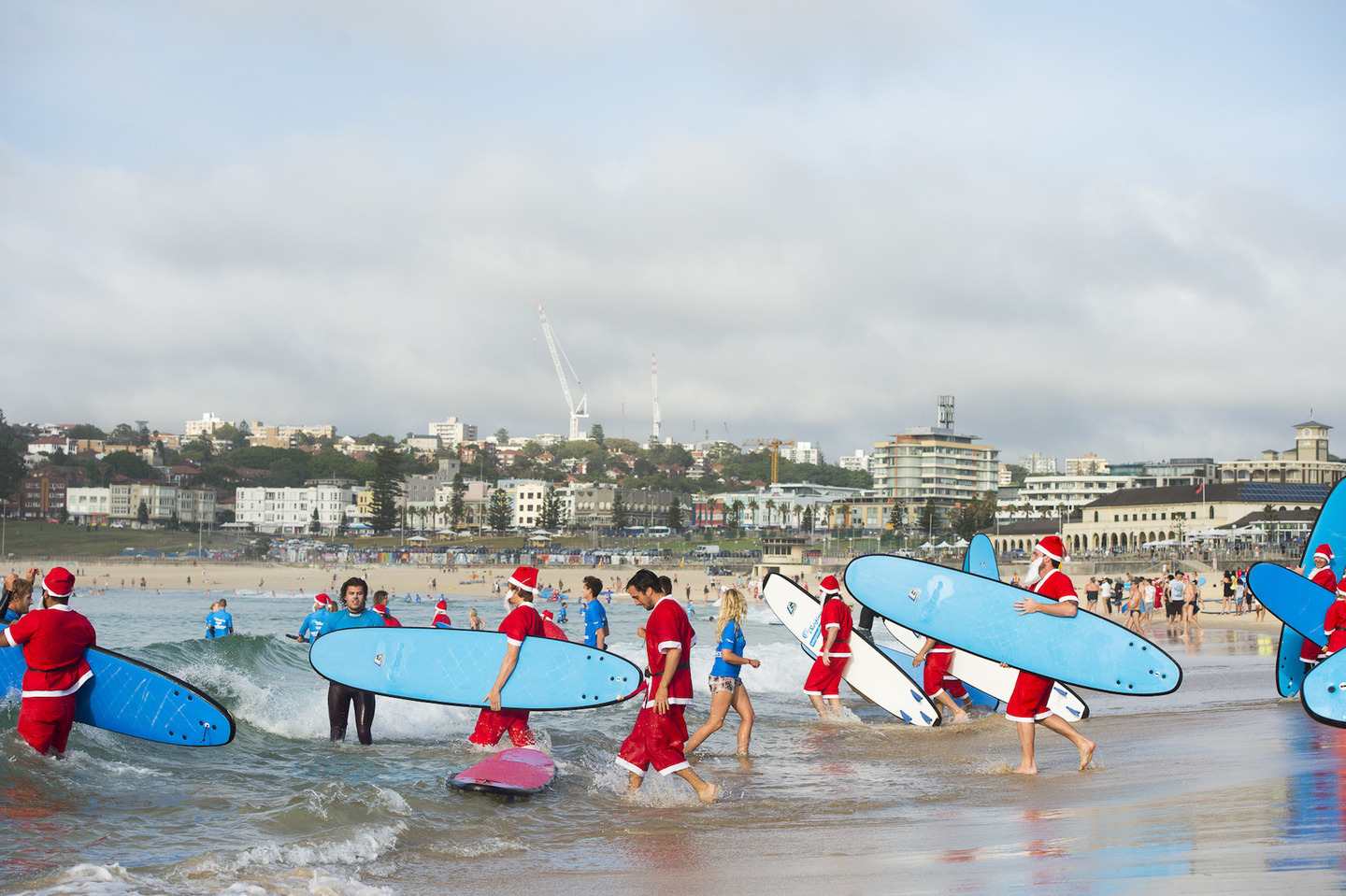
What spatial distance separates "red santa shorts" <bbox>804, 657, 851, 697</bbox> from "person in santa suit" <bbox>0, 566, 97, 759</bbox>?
230 inches

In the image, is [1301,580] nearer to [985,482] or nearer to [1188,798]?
[1188,798]

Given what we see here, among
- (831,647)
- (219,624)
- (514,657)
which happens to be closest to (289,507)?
(219,624)

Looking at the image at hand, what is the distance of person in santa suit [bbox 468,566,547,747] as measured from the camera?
22.8 feet

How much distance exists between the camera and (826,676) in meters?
9.40

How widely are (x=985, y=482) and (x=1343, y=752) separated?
147667 millimetres

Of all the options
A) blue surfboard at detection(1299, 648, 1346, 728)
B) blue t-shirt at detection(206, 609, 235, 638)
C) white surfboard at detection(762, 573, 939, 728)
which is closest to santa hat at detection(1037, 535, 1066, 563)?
blue surfboard at detection(1299, 648, 1346, 728)

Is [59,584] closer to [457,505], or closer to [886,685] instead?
[886,685]

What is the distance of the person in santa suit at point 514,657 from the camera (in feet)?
22.8

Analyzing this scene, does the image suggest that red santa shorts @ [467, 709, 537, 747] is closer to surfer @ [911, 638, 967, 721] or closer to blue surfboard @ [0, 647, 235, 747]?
blue surfboard @ [0, 647, 235, 747]

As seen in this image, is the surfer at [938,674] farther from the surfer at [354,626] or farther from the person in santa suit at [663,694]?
the surfer at [354,626]

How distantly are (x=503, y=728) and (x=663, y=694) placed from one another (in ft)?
7.28

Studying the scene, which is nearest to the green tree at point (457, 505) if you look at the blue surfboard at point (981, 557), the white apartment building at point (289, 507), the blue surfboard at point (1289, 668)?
the white apartment building at point (289, 507)

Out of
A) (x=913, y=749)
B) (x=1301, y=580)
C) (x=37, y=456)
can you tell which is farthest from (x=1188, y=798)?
(x=37, y=456)

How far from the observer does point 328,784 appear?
20.2ft
